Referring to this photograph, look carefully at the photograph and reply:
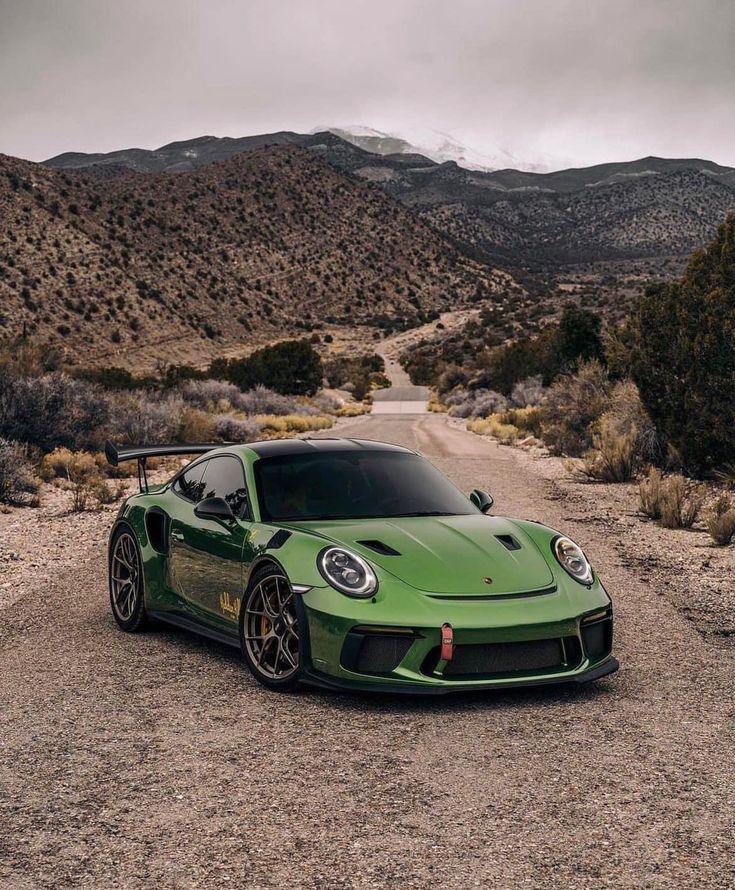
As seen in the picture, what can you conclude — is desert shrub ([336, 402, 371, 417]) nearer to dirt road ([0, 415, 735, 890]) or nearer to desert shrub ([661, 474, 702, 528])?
desert shrub ([661, 474, 702, 528])

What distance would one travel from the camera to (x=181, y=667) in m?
7.35

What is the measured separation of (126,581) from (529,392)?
137 ft

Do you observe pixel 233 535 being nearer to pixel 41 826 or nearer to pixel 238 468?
pixel 238 468

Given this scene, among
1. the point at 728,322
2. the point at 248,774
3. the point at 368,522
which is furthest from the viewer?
the point at 728,322

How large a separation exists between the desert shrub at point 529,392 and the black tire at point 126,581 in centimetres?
3950

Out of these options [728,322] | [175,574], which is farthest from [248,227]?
[175,574]

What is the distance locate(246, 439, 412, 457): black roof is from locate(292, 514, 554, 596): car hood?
0.90 m

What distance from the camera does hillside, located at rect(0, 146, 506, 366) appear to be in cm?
7581

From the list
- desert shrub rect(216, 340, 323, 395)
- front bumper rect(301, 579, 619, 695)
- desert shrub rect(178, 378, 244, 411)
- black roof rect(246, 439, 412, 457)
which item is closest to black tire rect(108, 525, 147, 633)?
black roof rect(246, 439, 412, 457)

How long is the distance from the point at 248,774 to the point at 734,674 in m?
3.57

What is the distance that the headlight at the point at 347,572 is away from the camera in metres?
6.32

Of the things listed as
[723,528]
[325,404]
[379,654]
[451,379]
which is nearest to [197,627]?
[379,654]

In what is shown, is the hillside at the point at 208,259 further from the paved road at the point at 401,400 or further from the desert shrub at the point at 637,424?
the desert shrub at the point at 637,424

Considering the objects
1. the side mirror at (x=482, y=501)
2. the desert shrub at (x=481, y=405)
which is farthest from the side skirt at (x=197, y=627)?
the desert shrub at (x=481, y=405)
